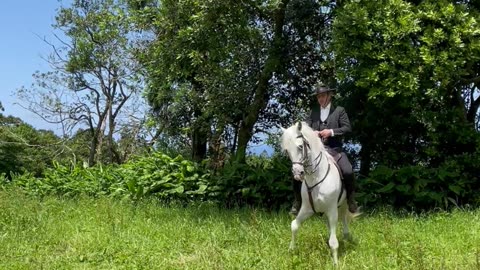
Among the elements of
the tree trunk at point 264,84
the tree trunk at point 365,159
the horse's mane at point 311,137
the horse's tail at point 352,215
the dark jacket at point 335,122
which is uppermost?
the tree trunk at point 264,84

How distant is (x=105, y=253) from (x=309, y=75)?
7.17 m

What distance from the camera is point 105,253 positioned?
22.4ft

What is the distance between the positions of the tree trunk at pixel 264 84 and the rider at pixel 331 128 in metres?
4.54

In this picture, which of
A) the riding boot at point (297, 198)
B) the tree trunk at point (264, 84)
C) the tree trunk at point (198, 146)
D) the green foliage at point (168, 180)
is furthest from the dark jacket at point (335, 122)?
the tree trunk at point (198, 146)

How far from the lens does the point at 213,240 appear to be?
23.7ft

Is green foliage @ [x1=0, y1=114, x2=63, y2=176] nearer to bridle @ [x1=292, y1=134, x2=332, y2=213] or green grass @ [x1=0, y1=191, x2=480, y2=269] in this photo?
green grass @ [x1=0, y1=191, x2=480, y2=269]

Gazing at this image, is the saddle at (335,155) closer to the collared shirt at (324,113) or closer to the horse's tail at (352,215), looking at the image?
the collared shirt at (324,113)

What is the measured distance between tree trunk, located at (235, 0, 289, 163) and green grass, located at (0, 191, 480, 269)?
8.91 ft

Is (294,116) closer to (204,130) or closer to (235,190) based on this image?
(204,130)

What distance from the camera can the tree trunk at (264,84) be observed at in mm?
11078

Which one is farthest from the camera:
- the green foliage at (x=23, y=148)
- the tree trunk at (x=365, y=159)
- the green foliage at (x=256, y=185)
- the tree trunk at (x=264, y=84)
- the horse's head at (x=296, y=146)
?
the green foliage at (x=23, y=148)

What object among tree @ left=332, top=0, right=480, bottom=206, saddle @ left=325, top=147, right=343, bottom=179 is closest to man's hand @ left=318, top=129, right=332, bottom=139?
saddle @ left=325, top=147, right=343, bottom=179

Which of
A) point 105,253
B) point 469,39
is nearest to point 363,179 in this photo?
point 469,39

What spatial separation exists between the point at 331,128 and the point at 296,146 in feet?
2.87
